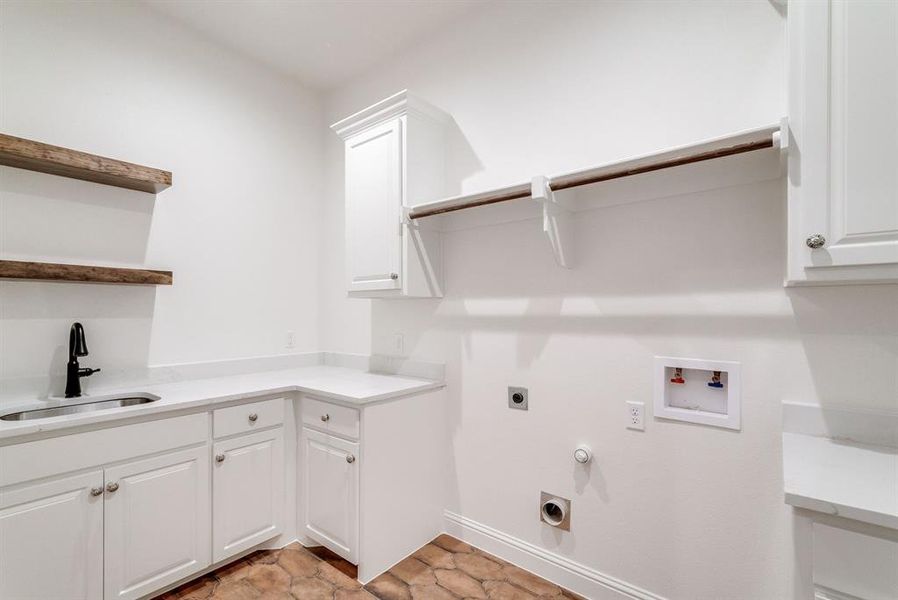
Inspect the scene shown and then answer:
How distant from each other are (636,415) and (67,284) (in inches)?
104

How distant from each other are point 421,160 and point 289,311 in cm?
144

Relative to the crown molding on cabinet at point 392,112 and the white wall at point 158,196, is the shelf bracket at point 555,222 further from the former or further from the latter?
the white wall at point 158,196

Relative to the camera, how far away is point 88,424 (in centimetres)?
165

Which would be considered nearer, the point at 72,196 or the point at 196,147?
the point at 72,196

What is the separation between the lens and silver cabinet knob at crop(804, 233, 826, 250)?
112 cm

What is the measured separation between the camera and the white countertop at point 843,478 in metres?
0.89

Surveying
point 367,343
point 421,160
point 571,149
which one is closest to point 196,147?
point 421,160

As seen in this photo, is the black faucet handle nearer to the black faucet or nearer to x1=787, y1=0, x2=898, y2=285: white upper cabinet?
the black faucet

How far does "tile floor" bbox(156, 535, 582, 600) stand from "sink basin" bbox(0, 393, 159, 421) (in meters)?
0.89

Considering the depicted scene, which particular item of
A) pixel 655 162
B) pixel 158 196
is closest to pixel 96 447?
pixel 158 196

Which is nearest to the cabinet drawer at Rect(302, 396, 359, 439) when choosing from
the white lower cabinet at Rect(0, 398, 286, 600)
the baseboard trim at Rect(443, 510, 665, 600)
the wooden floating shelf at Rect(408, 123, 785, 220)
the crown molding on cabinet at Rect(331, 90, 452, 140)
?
the white lower cabinet at Rect(0, 398, 286, 600)

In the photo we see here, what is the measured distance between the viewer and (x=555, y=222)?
1.80 meters

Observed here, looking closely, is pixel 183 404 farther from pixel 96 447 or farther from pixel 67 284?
pixel 67 284

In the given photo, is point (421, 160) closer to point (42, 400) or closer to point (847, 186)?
point (847, 186)
